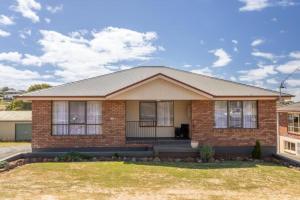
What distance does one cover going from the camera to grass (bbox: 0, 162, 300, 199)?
1045 cm

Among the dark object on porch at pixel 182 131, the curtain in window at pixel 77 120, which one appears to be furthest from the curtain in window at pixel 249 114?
the curtain in window at pixel 77 120

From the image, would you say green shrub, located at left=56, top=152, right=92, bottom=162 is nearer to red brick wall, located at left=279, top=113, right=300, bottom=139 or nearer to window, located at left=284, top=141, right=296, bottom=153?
red brick wall, located at left=279, top=113, right=300, bottom=139

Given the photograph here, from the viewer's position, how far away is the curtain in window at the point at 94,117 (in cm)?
1903

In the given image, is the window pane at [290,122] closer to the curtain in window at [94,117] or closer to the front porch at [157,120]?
the front porch at [157,120]

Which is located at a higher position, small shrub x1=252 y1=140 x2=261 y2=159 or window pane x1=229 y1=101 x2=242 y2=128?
window pane x1=229 y1=101 x2=242 y2=128

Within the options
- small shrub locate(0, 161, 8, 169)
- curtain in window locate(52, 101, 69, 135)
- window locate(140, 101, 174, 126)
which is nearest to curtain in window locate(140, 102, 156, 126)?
window locate(140, 101, 174, 126)

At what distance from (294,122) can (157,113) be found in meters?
21.0

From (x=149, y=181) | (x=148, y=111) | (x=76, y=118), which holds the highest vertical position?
(x=148, y=111)

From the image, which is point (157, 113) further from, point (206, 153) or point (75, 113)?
point (75, 113)

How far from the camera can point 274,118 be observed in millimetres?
19281

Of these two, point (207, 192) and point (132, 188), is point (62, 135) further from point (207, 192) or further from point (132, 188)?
point (207, 192)

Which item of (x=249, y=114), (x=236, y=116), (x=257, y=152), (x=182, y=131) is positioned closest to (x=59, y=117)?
(x=182, y=131)

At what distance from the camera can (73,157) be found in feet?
57.0

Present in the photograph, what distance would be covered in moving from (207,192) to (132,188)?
2.58m
